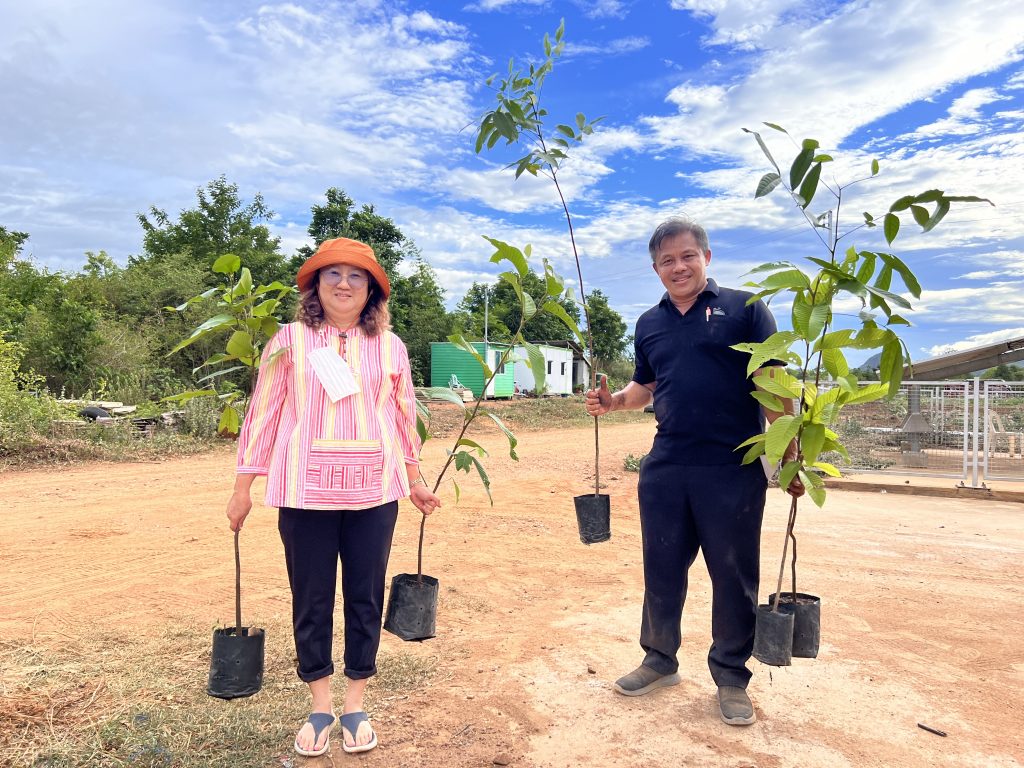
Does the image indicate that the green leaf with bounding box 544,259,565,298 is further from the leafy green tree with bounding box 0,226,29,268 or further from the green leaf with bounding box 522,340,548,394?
the leafy green tree with bounding box 0,226,29,268

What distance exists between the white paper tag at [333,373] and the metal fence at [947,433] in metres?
7.78

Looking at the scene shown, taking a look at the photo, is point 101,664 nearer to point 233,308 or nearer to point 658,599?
point 233,308

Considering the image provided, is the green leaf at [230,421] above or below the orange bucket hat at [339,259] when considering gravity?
below

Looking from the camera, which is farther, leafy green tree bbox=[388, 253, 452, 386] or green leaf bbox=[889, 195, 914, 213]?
leafy green tree bbox=[388, 253, 452, 386]

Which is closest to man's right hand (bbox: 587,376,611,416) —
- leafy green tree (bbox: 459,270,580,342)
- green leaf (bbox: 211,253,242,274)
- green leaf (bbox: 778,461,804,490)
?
green leaf (bbox: 778,461,804,490)

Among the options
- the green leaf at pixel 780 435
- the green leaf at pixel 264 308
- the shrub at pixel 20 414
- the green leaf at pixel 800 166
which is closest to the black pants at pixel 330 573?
the green leaf at pixel 264 308

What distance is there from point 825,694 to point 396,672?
175 centimetres

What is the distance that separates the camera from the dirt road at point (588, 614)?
2422mm

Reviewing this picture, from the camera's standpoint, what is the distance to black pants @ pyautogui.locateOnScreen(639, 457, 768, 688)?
8.29ft

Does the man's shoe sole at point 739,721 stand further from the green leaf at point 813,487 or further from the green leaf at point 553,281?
the green leaf at point 553,281

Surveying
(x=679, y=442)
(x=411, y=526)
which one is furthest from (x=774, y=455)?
(x=411, y=526)

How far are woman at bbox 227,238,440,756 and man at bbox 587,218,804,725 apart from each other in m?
1.01

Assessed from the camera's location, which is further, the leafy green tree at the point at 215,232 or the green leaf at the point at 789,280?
the leafy green tree at the point at 215,232

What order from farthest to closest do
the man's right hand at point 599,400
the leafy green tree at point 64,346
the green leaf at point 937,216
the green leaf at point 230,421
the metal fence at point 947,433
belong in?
the leafy green tree at point 64,346 < the metal fence at point 947,433 < the man's right hand at point 599,400 < the green leaf at point 230,421 < the green leaf at point 937,216
